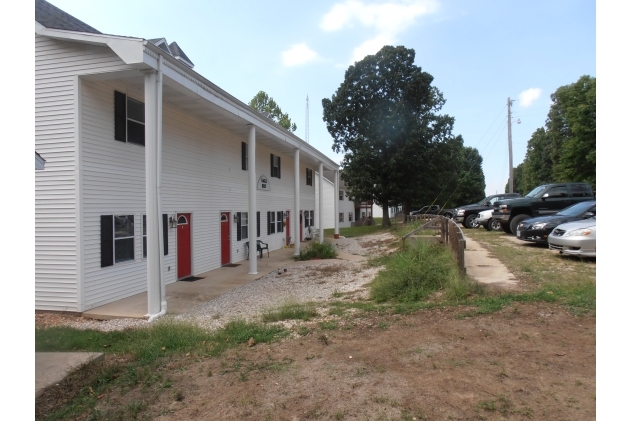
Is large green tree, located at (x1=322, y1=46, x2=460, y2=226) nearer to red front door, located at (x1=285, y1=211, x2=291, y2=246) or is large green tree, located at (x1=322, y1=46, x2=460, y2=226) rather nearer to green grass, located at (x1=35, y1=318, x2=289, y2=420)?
red front door, located at (x1=285, y1=211, x2=291, y2=246)

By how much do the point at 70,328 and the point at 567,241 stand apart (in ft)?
36.7

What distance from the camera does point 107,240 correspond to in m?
8.15

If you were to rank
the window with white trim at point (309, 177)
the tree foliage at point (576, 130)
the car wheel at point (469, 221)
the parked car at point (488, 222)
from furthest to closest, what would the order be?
the tree foliage at point (576, 130) → the window with white trim at point (309, 177) → the car wheel at point (469, 221) → the parked car at point (488, 222)

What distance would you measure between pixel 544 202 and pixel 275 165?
39.2 feet

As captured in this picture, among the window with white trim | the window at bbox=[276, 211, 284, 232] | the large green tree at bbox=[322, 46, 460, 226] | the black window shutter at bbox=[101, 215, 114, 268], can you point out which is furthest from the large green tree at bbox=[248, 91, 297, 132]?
the black window shutter at bbox=[101, 215, 114, 268]

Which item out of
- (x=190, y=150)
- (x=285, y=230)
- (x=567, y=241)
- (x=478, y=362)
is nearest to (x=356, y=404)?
(x=478, y=362)

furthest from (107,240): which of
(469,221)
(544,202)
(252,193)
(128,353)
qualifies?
(469,221)

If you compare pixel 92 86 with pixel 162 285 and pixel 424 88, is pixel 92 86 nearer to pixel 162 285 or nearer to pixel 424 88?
pixel 162 285

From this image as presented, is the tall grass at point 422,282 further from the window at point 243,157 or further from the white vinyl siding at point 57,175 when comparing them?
the window at point 243,157

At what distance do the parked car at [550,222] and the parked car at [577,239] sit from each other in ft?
6.10

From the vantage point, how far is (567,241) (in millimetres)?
9531

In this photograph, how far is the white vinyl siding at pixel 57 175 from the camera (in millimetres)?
7531

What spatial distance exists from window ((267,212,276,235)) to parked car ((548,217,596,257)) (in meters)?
11.6

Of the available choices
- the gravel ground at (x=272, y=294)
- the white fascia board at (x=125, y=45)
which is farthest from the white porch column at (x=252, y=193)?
the white fascia board at (x=125, y=45)
